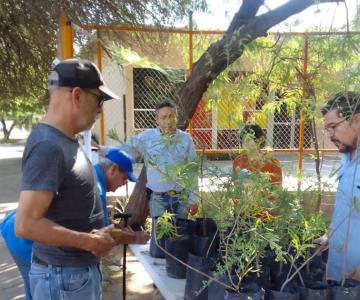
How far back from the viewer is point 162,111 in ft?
10.0

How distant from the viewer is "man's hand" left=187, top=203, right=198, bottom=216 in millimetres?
2097

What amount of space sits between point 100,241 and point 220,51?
5.77 ft

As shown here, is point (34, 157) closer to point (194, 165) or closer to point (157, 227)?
point (194, 165)

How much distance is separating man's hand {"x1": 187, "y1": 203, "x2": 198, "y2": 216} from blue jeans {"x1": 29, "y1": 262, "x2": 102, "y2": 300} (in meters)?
0.68

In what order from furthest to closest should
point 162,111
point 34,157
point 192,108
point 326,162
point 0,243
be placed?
point 0,243 → point 192,108 → point 162,111 → point 326,162 → point 34,157

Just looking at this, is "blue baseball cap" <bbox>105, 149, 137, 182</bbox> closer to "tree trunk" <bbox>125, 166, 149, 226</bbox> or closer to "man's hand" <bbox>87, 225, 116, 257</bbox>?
"man's hand" <bbox>87, 225, 116, 257</bbox>

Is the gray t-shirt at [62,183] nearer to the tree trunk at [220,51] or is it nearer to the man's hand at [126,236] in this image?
the man's hand at [126,236]

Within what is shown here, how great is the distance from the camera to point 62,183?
1.44 m

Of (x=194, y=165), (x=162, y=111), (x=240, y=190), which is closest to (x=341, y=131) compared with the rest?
(x=240, y=190)

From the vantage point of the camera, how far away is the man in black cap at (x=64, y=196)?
53.9 inches

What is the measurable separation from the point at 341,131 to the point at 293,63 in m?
0.49

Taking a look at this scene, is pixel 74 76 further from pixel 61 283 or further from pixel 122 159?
pixel 61 283

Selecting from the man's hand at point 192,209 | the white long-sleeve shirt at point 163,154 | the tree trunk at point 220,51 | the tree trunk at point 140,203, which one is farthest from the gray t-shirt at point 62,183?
the tree trunk at point 140,203

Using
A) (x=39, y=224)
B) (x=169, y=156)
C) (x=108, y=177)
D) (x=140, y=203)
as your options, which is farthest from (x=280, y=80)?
(x=140, y=203)
